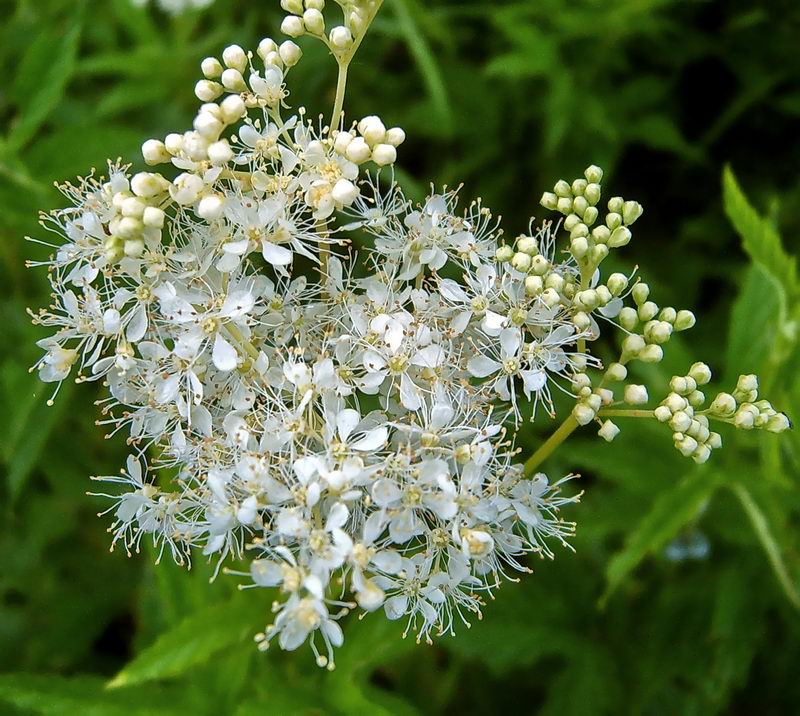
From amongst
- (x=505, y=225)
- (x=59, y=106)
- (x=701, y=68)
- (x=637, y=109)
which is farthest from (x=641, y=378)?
(x=59, y=106)

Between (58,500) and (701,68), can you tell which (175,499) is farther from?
(701,68)

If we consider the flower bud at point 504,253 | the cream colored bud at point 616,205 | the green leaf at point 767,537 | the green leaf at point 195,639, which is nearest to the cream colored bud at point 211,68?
the flower bud at point 504,253

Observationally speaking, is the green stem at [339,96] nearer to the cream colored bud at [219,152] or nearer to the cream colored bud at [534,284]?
the cream colored bud at [219,152]

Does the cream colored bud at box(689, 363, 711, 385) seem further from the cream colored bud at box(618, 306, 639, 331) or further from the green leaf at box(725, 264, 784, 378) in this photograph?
the green leaf at box(725, 264, 784, 378)

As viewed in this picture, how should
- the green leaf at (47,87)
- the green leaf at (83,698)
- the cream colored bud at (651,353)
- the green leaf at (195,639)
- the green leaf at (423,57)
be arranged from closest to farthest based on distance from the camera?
the cream colored bud at (651,353)
the green leaf at (195,639)
the green leaf at (83,698)
the green leaf at (47,87)
the green leaf at (423,57)

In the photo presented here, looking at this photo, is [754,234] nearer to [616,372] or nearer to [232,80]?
[616,372]

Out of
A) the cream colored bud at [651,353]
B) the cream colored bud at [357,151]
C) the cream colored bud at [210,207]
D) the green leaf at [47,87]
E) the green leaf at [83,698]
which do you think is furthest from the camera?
the green leaf at [47,87]
